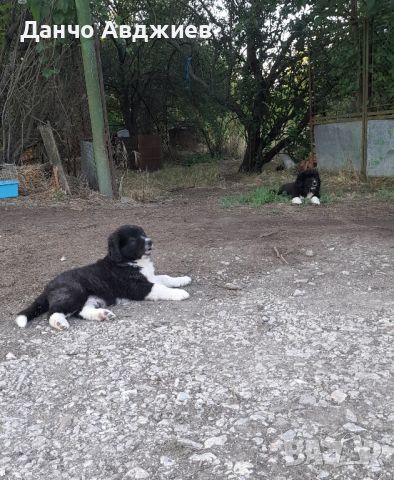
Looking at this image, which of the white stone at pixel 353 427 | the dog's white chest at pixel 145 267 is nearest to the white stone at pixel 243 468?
the white stone at pixel 353 427

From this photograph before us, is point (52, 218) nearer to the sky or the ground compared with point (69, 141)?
nearer to the ground

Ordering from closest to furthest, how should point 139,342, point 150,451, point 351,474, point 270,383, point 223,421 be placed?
point 351,474, point 150,451, point 223,421, point 270,383, point 139,342

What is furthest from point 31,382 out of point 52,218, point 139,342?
point 52,218

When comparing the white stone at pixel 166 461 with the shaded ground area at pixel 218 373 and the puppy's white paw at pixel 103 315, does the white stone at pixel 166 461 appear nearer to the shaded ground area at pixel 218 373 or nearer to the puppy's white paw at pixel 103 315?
the shaded ground area at pixel 218 373

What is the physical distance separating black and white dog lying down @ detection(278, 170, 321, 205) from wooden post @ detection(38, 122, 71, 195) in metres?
4.43

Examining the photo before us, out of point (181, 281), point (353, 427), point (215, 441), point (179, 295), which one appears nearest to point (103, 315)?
→ point (179, 295)

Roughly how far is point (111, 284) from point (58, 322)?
639 mm

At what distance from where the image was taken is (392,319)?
13.4 feet

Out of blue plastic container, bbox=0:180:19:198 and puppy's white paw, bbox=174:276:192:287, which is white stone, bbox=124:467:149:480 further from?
blue plastic container, bbox=0:180:19:198

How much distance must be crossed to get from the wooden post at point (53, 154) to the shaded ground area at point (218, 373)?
14.8ft

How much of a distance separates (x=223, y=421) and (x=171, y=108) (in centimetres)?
1762

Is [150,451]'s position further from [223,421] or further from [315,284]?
[315,284]

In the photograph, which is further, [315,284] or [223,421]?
[315,284]

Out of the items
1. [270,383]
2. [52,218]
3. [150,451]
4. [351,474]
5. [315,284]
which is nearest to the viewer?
[351,474]
